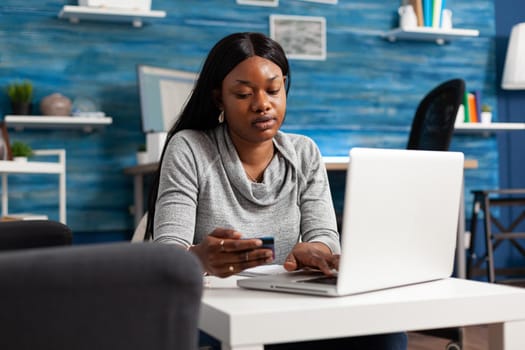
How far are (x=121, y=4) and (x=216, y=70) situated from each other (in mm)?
2245

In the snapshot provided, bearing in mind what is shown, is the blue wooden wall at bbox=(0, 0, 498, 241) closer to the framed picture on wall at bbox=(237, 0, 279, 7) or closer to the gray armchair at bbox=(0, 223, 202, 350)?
the framed picture on wall at bbox=(237, 0, 279, 7)

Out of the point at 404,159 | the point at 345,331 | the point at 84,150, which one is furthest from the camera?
the point at 84,150

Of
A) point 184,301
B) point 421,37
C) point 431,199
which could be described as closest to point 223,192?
point 431,199

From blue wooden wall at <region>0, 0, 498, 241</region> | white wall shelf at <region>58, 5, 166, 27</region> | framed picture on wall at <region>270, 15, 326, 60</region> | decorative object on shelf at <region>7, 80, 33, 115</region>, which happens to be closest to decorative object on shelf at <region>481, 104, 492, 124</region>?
blue wooden wall at <region>0, 0, 498, 241</region>

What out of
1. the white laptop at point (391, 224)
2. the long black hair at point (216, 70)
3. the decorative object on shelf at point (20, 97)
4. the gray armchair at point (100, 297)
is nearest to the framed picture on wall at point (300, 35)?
the decorative object on shelf at point (20, 97)

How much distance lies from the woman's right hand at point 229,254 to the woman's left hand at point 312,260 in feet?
0.32

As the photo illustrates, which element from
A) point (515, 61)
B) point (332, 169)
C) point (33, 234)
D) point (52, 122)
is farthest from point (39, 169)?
point (515, 61)

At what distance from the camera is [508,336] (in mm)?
1125

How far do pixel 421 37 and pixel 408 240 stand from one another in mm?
3554

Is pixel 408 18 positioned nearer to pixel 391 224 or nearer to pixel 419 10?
pixel 419 10

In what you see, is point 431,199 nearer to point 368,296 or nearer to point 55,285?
point 368,296

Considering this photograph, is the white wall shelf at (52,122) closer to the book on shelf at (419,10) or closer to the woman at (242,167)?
the book on shelf at (419,10)

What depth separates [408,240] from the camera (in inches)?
45.5

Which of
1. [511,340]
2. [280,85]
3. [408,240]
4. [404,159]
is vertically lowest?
[511,340]
